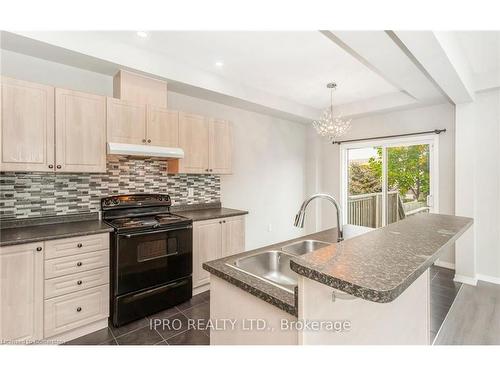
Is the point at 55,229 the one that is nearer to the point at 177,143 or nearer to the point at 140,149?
the point at 140,149

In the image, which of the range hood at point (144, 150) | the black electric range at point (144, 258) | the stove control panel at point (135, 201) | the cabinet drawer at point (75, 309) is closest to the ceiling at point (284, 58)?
the range hood at point (144, 150)

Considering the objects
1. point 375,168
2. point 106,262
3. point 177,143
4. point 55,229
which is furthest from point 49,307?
point 375,168

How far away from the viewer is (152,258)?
241 cm

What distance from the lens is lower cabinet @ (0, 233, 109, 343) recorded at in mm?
1784

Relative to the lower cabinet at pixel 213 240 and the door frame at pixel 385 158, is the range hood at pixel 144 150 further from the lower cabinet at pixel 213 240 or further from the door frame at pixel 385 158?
the door frame at pixel 385 158

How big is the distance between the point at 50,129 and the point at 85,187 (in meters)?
0.67

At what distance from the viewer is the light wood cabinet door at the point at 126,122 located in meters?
2.49

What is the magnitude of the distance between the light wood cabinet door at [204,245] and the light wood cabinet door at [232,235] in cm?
7

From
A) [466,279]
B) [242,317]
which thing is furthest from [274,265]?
[466,279]

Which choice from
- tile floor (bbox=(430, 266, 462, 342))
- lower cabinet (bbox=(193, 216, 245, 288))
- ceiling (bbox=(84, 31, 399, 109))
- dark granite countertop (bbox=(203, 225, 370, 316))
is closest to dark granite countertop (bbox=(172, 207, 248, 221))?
lower cabinet (bbox=(193, 216, 245, 288))

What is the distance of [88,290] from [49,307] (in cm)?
27

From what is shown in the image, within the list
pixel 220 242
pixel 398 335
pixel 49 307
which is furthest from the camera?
pixel 220 242
